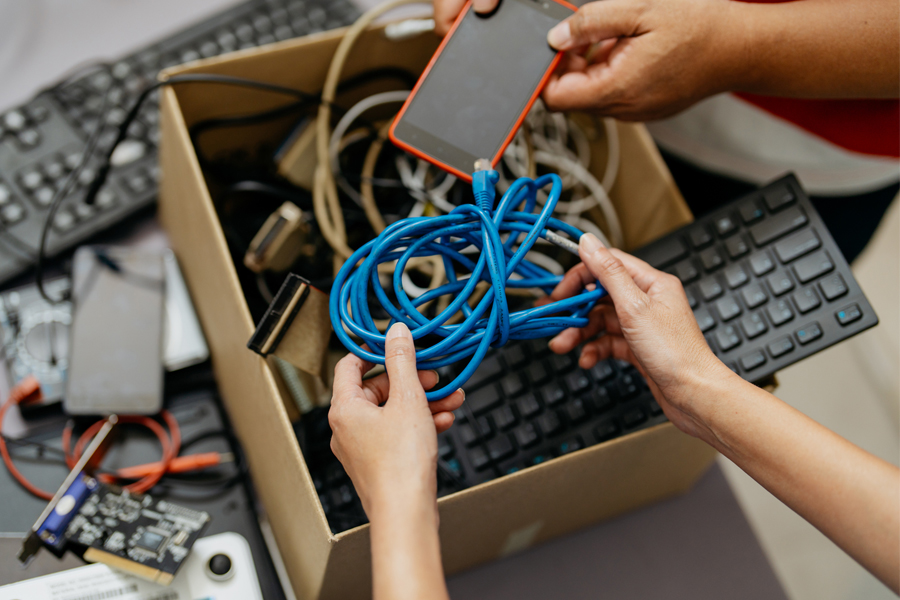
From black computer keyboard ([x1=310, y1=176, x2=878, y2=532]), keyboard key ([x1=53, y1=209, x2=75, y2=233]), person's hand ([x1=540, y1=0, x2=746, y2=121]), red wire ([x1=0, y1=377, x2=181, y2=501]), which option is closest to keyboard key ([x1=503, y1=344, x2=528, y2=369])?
black computer keyboard ([x1=310, y1=176, x2=878, y2=532])

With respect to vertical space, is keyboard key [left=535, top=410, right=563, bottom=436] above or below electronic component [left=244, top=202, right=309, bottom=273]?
below

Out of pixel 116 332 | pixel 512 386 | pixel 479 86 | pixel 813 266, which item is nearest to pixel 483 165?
pixel 479 86

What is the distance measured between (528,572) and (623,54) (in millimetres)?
478

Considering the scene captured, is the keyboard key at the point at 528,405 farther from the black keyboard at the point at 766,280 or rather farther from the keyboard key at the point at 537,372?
the black keyboard at the point at 766,280

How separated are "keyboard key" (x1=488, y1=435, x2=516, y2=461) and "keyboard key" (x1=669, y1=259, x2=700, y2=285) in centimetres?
20

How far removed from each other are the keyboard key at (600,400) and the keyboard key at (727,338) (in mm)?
98

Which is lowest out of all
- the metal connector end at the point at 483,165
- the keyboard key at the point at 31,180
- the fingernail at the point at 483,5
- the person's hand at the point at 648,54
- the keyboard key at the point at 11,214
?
the metal connector end at the point at 483,165

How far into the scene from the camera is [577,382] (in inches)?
20.5

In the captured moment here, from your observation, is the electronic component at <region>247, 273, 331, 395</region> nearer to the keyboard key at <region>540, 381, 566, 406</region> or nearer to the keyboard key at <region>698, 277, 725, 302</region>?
the keyboard key at <region>540, 381, 566, 406</region>

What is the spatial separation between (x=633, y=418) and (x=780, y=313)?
5.7 inches

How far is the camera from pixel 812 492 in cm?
38

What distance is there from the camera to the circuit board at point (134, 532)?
0.46 metres

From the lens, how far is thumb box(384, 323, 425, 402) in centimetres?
38

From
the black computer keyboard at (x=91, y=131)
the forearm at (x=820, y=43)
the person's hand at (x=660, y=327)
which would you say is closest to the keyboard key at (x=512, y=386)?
the person's hand at (x=660, y=327)
